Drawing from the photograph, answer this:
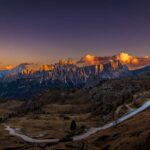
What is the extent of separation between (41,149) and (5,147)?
2846cm

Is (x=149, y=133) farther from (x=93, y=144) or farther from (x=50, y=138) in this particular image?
(x=50, y=138)

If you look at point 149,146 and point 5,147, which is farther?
point 5,147

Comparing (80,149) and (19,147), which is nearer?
(80,149)

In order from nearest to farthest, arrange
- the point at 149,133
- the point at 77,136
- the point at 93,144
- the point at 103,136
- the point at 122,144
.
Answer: the point at 149,133, the point at 122,144, the point at 93,144, the point at 103,136, the point at 77,136

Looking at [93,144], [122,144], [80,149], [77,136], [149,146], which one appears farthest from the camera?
[77,136]

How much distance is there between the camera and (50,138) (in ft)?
654

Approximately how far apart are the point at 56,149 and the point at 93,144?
19.0 meters

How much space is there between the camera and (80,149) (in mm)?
141125

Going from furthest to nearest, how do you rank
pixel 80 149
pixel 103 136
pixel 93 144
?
pixel 103 136, pixel 93 144, pixel 80 149

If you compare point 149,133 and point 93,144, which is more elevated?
point 149,133

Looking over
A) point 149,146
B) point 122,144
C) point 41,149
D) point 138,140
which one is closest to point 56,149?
point 41,149

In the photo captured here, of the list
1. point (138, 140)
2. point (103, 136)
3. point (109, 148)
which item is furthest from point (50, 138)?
point (138, 140)

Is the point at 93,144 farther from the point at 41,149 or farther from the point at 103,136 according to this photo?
the point at 41,149

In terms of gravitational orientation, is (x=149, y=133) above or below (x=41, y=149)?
above
